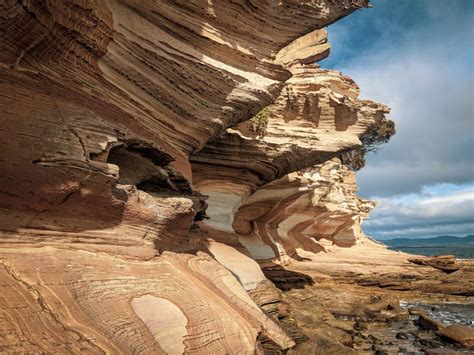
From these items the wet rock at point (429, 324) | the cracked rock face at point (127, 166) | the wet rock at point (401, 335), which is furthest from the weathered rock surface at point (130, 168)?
the wet rock at point (401, 335)

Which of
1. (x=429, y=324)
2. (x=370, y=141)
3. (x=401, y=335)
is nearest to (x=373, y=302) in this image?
(x=429, y=324)

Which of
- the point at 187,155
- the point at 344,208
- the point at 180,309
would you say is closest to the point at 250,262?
the point at 187,155

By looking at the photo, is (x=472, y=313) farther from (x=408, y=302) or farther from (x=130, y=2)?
(x=130, y=2)

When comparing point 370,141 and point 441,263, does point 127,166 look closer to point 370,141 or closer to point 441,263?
point 441,263

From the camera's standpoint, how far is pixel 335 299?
58.2 feet

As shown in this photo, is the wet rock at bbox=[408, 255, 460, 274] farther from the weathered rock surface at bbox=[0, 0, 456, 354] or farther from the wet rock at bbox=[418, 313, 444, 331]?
the wet rock at bbox=[418, 313, 444, 331]

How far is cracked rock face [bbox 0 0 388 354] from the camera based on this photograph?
5.18 metres

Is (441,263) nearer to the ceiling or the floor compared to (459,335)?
nearer to the ceiling

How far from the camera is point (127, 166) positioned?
28.2 feet

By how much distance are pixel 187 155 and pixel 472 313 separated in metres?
14.1

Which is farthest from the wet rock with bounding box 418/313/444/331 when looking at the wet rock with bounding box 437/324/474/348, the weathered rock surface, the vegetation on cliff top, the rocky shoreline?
the vegetation on cliff top

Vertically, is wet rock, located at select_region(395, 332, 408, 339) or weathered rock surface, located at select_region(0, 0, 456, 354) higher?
weathered rock surface, located at select_region(0, 0, 456, 354)

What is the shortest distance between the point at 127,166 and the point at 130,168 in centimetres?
8

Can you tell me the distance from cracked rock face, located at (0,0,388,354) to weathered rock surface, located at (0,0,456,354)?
0.02m
